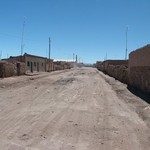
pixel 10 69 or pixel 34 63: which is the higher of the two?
pixel 34 63

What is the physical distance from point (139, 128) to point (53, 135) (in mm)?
2964

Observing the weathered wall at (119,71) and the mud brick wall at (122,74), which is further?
the weathered wall at (119,71)

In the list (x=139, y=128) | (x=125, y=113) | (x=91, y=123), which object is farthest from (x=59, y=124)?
(x=125, y=113)

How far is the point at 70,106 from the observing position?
15.0 meters

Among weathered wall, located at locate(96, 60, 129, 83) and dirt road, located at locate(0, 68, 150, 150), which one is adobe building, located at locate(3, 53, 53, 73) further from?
dirt road, located at locate(0, 68, 150, 150)

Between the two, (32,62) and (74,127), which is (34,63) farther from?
(74,127)

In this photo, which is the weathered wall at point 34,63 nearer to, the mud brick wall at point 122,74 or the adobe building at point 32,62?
the adobe building at point 32,62

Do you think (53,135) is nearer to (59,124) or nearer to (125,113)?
(59,124)

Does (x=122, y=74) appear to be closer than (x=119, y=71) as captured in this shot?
Yes

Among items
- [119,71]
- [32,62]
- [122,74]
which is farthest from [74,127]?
[32,62]

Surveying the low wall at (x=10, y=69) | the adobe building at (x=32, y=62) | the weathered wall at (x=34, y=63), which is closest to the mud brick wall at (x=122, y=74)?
the low wall at (x=10, y=69)

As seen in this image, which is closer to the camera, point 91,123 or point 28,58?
point 91,123

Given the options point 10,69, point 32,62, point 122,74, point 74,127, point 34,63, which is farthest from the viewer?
point 34,63

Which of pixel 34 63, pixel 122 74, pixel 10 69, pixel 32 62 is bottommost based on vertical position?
pixel 122 74
